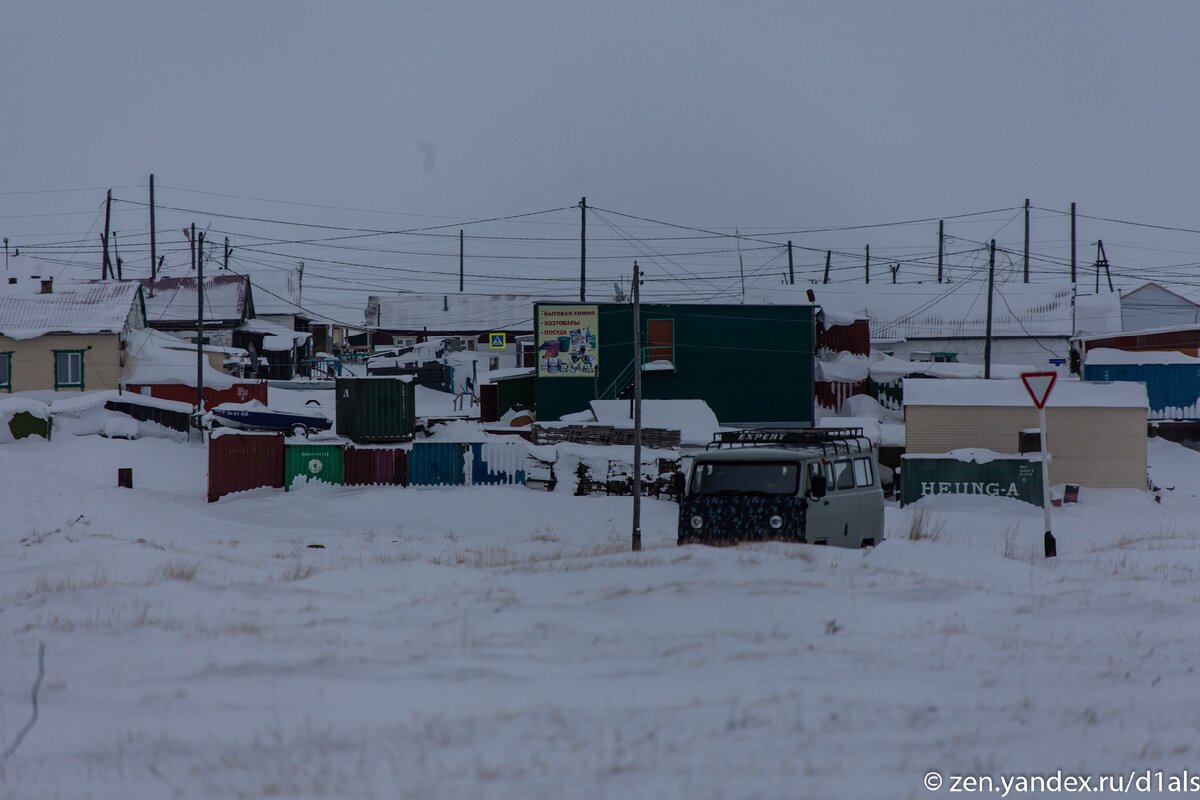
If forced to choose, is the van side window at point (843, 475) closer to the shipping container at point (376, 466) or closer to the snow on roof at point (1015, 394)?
the snow on roof at point (1015, 394)

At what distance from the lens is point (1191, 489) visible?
3350 centimetres

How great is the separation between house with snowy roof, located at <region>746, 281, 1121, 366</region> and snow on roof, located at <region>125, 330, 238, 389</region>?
104 ft

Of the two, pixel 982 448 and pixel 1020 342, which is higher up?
pixel 1020 342

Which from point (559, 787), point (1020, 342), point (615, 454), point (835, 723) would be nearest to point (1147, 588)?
point (835, 723)

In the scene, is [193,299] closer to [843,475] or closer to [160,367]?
[160,367]

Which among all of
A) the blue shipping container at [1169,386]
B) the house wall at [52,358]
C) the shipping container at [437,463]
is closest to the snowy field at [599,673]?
the shipping container at [437,463]

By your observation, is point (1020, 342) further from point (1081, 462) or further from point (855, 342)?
point (1081, 462)

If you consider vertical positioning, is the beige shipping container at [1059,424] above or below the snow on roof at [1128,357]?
below

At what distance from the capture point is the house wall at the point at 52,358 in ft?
151

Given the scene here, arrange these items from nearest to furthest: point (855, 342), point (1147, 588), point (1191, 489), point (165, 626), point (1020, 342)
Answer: point (165, 626), point (1147, 588), point (1191, 489), point (855, 342), point (1020, 342)

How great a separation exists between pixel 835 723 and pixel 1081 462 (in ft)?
86.4

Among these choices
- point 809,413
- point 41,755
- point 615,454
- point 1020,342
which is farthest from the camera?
point 1020,342

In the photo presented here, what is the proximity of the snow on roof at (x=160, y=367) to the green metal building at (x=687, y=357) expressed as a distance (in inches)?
687

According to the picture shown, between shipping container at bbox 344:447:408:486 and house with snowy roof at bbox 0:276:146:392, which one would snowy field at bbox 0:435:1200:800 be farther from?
house with snowy roof at bbox 0:276:146:392
